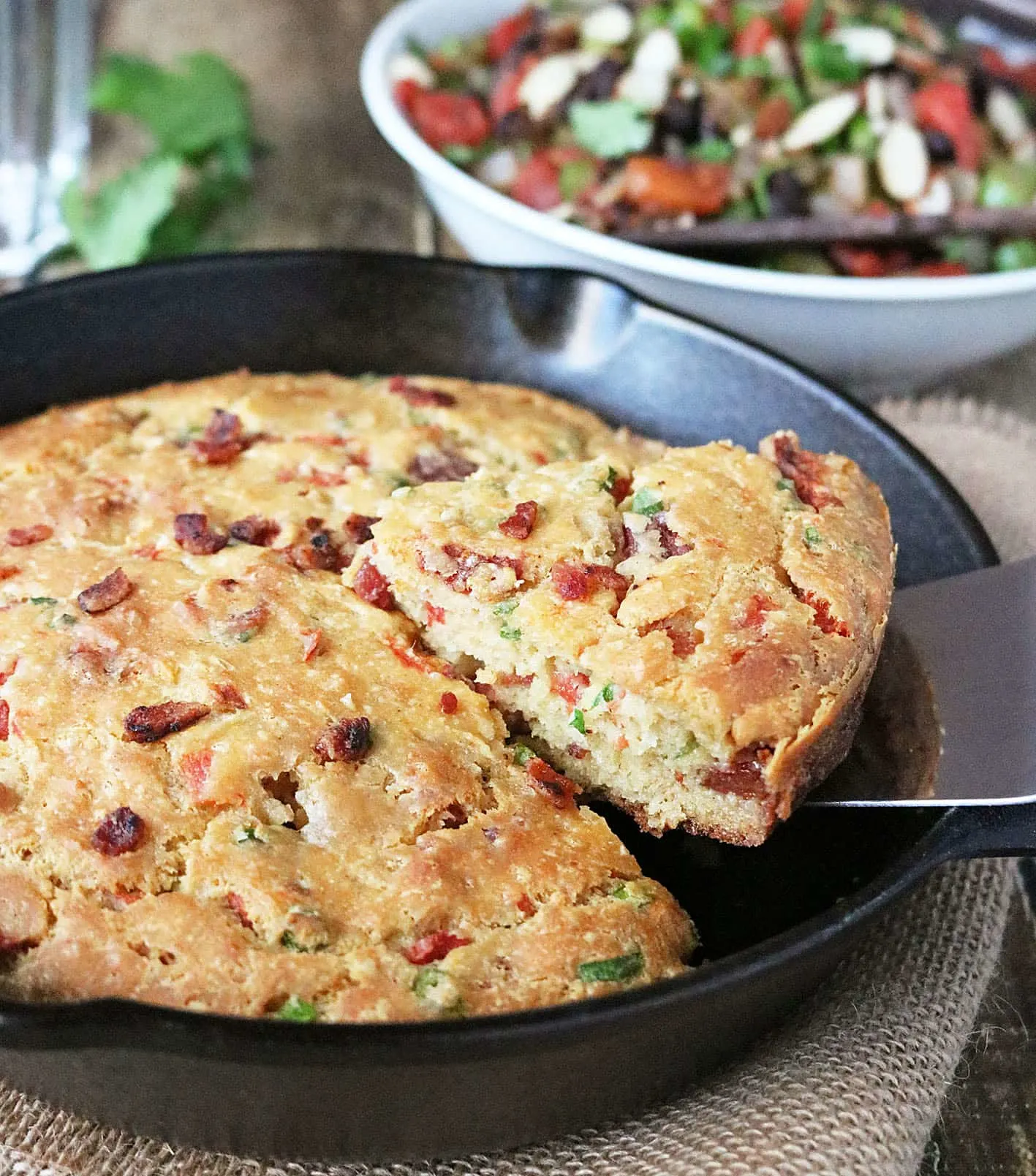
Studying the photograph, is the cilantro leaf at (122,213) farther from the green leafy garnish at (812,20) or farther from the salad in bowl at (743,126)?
the green leafy garnish at (812,20)

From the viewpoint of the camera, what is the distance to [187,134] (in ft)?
18.6

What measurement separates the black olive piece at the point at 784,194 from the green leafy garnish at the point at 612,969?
3156 mm

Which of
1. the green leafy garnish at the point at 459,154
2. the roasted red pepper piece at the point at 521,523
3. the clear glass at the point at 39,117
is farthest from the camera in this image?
the clear glass at the point at 39,117

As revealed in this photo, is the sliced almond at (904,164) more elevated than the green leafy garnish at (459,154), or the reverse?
the sliced almond at (904,164)

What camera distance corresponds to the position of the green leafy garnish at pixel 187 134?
5398 millimetres

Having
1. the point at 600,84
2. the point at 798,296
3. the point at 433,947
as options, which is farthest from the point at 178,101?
the point at 433,947

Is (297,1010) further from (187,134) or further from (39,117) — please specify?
(39,117)

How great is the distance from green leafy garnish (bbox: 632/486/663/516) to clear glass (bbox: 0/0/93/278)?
11.0ft

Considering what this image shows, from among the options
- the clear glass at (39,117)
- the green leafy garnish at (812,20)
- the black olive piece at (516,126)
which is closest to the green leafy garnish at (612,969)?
the black olive piece at (516,126)

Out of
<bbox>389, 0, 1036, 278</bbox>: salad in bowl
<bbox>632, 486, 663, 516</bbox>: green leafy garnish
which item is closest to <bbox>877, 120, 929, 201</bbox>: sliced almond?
<bbox>389, 0, 1036, 278</bbox>: salad in bowl

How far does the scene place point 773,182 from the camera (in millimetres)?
4773

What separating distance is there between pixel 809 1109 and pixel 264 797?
48.6 inches

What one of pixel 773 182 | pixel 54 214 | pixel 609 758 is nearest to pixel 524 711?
pixel 609 758

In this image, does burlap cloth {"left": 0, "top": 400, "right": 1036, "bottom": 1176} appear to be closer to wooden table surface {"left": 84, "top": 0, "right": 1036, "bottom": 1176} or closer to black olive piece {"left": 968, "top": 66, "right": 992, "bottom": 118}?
wooden table surface {"left": 84, "top": 0, "right": 1036, "bottom": 1176}
